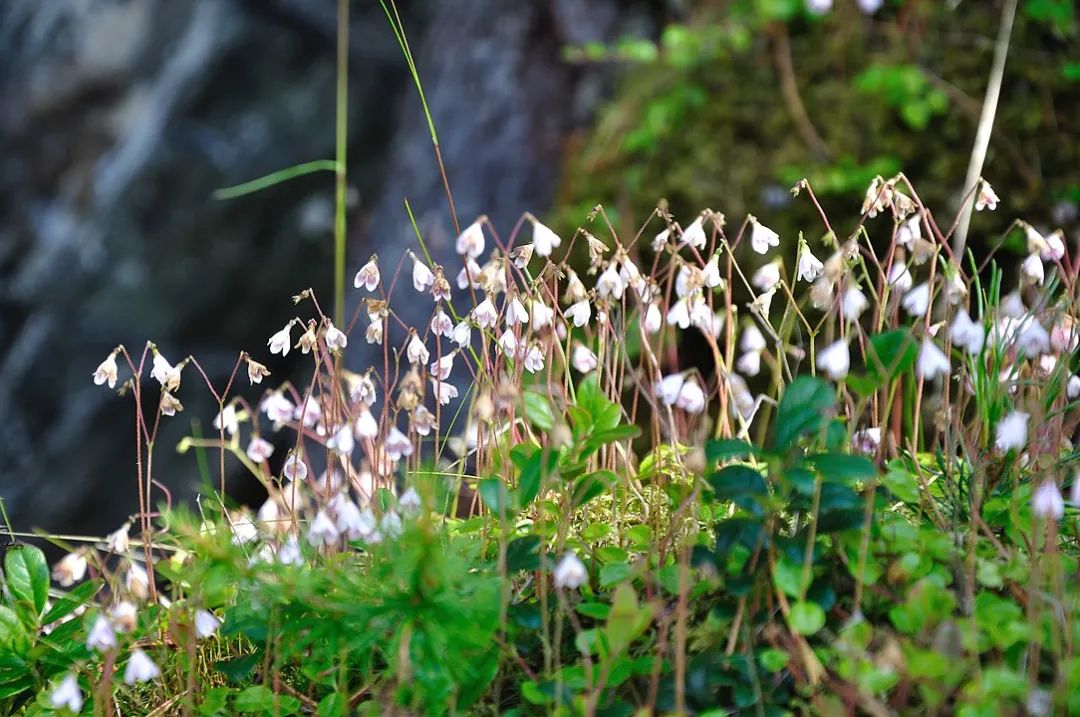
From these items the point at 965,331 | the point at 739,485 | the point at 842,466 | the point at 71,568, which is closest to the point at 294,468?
the point at 71,568

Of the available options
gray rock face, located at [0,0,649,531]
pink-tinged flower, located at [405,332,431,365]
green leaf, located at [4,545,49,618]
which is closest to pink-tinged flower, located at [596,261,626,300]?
pink-tinged flower, located at [405,332,431,365]

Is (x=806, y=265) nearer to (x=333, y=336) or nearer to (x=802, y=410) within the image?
(x=802, y=410)

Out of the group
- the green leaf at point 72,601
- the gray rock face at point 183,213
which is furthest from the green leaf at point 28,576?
the gray rock face at point 183,213

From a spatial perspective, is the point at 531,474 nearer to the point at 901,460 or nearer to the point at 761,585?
the point at 761,585

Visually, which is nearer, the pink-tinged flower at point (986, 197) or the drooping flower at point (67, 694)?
the drooping flower at point (67, 694)

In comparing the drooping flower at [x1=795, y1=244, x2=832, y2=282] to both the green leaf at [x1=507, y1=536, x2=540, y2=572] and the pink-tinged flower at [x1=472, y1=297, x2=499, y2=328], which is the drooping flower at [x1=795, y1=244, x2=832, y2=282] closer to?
the pink-tinged flower at [x1=472, y1=297, x2=499, y2=328]

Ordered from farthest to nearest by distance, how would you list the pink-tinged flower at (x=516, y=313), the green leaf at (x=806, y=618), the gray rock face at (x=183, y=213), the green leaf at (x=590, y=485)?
the gray rock face at (x=183, y=213) < the pink-tinged flower at (x=516, y=313) < the green leaf at (x=590, y=485) < the green leaf at (x=806, y=618)

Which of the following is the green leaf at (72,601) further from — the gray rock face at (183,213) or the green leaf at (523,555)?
the gray rock face at (183,213)
